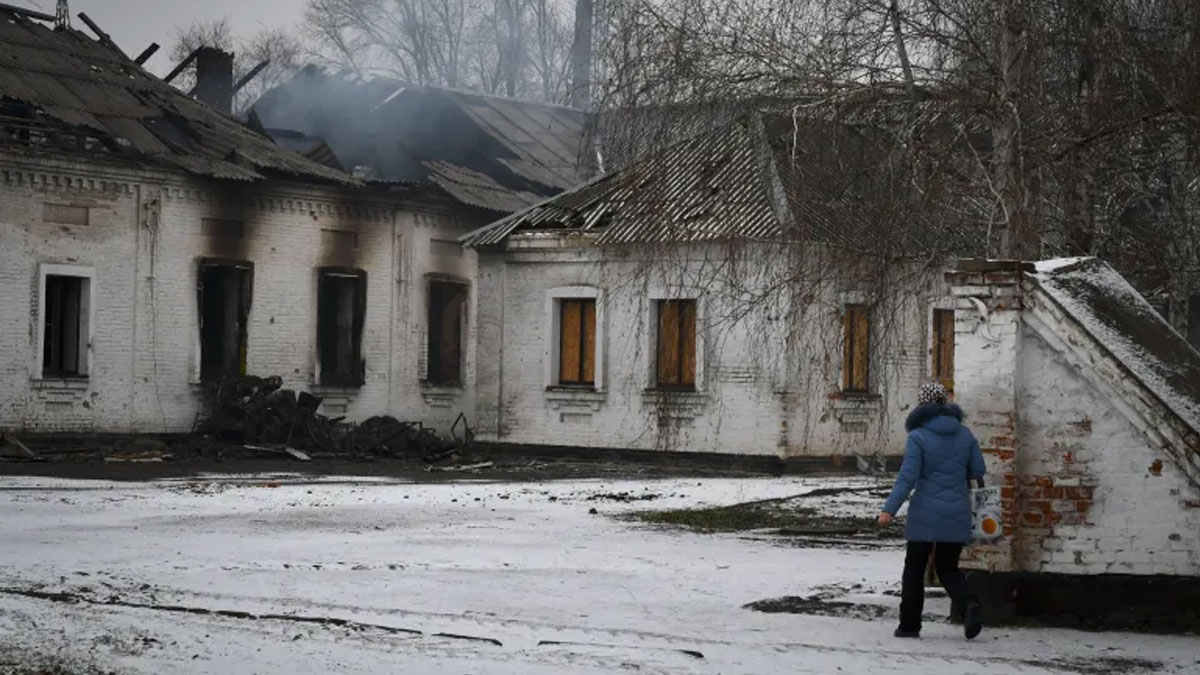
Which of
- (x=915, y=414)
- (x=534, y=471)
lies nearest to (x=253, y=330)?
(x=534, y=471)

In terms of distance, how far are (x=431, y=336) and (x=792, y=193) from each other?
21.3 metres

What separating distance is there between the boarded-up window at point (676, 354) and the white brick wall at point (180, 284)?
640 cm

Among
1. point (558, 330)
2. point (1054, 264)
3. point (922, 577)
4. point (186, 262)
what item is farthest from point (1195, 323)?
point (186, 262)

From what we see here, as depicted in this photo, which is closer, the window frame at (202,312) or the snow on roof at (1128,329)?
the snow on roof at (1128,329)

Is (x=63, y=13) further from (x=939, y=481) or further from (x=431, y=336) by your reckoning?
(x=939, y=481)

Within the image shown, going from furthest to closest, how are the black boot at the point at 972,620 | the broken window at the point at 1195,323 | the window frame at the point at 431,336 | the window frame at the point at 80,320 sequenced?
1. the window frame at the point at 431,336
2. the window frame at the point at 80,320
3. the broken window at the point at 1195,323
4. the black boot at the point at 972,620

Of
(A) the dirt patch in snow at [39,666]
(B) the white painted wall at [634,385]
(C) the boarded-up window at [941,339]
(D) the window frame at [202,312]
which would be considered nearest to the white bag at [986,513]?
(A) the dirt patch in snow at [39,666]

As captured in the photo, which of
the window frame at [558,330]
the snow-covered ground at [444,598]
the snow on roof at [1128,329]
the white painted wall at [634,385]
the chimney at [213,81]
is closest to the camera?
the snow-covered ground at [444,598]

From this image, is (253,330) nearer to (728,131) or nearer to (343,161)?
(343,161)

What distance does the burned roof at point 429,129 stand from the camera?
40688mm

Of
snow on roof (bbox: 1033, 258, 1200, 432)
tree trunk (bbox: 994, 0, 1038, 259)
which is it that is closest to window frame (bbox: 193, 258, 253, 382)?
tree trunk (bbox: 994, 0, 1038, 259)

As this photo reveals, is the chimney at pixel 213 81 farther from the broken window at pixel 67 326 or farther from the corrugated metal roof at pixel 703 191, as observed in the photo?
the corrugated metal roof at pixel 703 191

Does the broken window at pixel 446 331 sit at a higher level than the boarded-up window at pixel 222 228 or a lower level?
lower

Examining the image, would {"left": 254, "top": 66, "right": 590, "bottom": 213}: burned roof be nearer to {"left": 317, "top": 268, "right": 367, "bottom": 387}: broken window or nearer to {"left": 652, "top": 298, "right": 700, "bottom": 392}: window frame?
{"left": 317, "top": 268, "right": 367, "bottom": 387}: broken window
